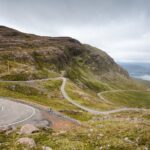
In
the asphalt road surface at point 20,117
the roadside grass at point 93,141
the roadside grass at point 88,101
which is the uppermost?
the roadside grass at point 93,141

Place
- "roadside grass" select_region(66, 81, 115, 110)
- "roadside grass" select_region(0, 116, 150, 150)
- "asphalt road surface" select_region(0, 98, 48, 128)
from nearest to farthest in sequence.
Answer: "roadside grass" select_region(0, 116, 150, 150), "asphalt road surface" select_region(0, 98, 48, 128), "roadside grass" select_region(66, 81, 115, 110)

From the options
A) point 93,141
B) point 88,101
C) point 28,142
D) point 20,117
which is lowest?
point 88,101

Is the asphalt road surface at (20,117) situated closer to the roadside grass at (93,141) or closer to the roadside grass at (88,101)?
the roadside grass at (93,141)

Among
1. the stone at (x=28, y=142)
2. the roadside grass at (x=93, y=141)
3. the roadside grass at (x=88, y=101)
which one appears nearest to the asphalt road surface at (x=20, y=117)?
the roadside grass at (x=93, y=141)

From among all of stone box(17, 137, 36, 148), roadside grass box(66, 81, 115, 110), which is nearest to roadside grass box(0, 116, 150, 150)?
stone box(17, 137, 36, 148)

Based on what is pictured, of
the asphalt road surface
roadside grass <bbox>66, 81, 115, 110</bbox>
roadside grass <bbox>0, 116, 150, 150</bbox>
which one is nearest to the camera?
roadside grass <bbox>0, 116, 150, 150</bbox>

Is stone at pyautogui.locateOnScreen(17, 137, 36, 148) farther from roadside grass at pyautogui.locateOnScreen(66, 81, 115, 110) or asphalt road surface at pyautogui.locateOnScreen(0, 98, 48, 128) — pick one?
roadside grass at pyautogui.locateOnScreen(66, 81, 115, 110)

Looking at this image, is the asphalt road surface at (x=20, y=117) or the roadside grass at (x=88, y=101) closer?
the asphalt road surface at (x=20, y=117)

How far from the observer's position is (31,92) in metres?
136

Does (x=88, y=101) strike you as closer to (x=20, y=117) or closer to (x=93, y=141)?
(x=20, y=117)

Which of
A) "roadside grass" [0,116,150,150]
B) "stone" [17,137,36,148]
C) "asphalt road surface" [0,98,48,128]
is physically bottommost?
"asphalt road surface" [0,98,48,128]

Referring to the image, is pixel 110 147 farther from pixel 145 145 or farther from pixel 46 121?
pixel 46 121

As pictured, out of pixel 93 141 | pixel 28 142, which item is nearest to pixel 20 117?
pixel 28 142

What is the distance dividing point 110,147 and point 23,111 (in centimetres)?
4462
